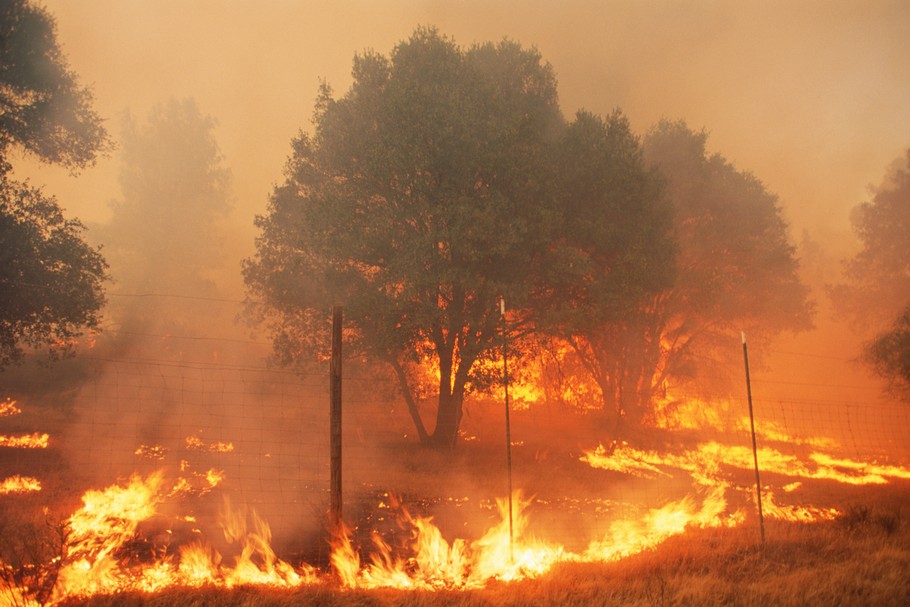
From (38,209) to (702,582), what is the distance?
18.2m

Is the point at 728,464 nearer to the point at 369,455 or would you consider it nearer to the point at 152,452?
the point at 369,455

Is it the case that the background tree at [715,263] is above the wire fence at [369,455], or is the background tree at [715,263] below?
above

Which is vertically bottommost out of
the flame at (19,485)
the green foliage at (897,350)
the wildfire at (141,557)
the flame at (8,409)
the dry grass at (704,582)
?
the dry grass at (704,582)

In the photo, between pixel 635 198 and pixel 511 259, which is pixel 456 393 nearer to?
pixel 511 259

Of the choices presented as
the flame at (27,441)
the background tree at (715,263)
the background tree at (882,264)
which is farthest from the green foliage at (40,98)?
the background tree at (882,264)

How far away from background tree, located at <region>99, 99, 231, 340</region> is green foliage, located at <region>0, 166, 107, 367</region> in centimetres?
2994

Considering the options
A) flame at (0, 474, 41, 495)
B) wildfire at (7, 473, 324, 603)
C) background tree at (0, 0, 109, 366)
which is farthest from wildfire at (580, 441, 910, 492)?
background tree at (0, 0, 109, 366)

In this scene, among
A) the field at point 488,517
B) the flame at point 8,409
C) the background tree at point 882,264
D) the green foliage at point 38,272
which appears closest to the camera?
the field at point 488,517

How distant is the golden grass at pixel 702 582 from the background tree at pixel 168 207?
42.1m

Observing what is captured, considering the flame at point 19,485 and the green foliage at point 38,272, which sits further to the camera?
the green foliage at point 38,272

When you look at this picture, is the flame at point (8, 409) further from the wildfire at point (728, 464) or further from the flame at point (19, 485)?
the wildfire at point (728, 464)

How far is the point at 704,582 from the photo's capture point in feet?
26.3

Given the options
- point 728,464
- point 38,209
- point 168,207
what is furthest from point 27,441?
point 168,207

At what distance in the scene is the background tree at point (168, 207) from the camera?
4616cm
